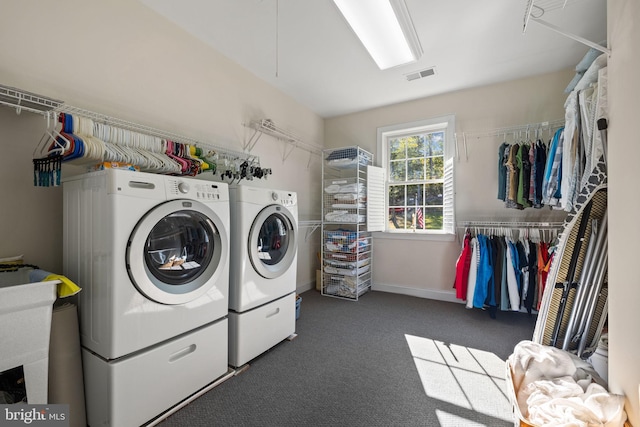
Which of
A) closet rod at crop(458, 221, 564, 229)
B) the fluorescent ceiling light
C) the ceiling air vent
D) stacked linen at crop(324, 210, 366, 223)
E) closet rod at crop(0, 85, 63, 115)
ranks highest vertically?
the ceiling air vent

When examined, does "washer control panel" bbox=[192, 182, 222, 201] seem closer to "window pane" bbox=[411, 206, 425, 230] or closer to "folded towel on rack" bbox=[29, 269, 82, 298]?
"folded towel on rack" bbox=[29, 269, 82, 298]

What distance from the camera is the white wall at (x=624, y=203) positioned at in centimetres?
97

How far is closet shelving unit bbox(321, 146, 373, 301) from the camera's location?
3332mm

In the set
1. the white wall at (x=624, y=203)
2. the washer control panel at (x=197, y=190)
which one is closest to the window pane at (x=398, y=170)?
the white wall at (x=624, y=203)

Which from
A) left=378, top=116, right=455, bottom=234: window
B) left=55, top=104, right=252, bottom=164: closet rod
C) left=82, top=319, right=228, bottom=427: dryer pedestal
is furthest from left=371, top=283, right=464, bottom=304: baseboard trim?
left=82, top=319, right=228, bottom=427: dryer pedestal

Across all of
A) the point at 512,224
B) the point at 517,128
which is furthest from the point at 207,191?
the point at 517,128

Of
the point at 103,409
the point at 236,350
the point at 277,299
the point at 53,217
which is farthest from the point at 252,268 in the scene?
the point at 53,217

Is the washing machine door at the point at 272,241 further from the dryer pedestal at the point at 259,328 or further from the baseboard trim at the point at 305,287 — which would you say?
the baseboard trim at the point at 305,287

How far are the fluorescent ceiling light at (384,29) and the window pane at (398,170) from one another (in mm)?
1426

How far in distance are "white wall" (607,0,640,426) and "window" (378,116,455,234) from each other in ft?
6.66

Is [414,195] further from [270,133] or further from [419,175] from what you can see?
[270,133]

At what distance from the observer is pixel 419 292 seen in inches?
135

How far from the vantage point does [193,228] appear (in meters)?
1.62

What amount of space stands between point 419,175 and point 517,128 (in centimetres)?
112
